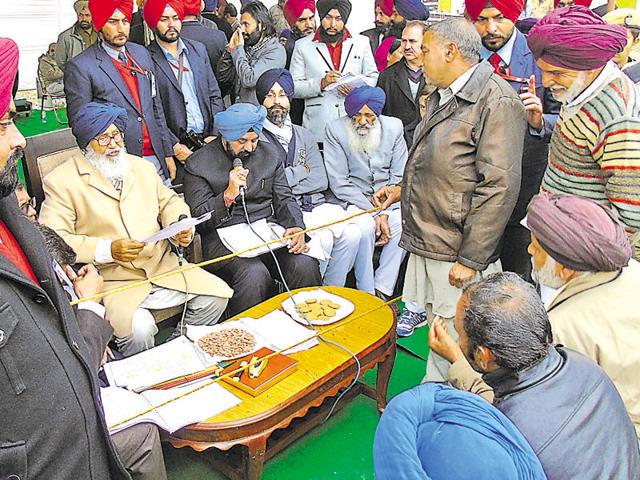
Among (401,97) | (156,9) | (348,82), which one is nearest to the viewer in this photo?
(156,9)

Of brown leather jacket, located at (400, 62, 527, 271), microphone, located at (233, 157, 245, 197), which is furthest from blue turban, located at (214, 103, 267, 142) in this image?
brown leather jacket, located at (400, 62, 527, 271)

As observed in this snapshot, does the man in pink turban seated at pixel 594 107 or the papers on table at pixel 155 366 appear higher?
the man in pink turban seated at pixel 594 107

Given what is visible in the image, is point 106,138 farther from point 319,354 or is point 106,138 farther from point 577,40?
point 577,40

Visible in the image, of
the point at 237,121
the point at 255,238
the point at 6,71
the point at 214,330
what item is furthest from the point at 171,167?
the point at 6,71

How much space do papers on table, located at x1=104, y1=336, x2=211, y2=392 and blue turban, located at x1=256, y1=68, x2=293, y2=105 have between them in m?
2.15

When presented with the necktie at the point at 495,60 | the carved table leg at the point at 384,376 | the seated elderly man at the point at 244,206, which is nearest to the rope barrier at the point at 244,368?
the carved table leg at the point at 384,376

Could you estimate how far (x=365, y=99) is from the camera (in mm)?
4422

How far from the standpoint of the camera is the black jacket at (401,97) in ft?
16.1

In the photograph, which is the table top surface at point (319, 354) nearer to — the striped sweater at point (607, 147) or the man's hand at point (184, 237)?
the man's hand at point (184, 237)

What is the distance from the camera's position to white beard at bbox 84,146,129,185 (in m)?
3.34

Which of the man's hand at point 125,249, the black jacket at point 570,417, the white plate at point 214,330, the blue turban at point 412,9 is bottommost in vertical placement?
the white plate at point 214,330

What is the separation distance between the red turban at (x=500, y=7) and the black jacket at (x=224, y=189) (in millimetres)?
1495

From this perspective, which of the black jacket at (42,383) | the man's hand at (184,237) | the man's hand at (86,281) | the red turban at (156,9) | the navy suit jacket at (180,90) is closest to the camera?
the black jacket at (42,383)

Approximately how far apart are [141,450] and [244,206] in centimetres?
188
